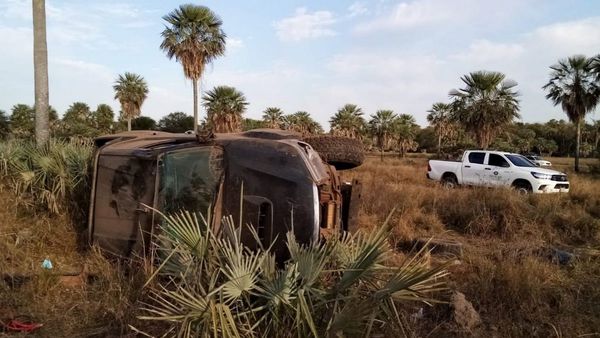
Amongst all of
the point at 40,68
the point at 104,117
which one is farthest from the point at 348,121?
the point at 40,68

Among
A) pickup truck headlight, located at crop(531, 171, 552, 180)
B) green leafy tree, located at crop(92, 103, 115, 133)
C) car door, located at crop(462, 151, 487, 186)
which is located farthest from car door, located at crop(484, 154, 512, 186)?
green leafy tree, located at crop(92, 103, 115, 133)

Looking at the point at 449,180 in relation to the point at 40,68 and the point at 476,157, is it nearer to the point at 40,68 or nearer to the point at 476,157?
the point at 476,157

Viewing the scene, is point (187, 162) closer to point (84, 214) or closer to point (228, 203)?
point (228, 203)

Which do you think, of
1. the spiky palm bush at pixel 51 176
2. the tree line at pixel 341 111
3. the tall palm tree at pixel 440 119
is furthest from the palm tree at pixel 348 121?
the spiky palm bush at pixel 51 176

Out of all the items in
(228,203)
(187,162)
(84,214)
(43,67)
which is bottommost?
(84,214)

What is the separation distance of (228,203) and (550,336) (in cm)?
327

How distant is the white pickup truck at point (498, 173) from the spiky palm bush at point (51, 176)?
1184 centimetres

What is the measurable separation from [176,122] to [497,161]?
43286 millimetres

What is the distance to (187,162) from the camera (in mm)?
5652

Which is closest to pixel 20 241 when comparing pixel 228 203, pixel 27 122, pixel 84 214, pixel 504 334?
pixel 84 214

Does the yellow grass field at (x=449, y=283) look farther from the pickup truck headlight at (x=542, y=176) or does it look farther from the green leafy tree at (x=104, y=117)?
the green leafy tree at (x=104, y=117)

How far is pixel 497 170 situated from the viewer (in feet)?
58.8

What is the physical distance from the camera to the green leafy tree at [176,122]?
2089 inches

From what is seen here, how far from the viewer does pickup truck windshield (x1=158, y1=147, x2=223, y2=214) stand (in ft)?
18.1
